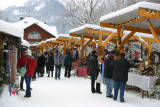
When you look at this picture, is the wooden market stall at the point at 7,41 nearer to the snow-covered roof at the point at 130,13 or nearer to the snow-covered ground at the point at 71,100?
the snow-covered ground at the point at 71,100

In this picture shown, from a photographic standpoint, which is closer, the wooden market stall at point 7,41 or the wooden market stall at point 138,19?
the wooden market stall at point 7,41

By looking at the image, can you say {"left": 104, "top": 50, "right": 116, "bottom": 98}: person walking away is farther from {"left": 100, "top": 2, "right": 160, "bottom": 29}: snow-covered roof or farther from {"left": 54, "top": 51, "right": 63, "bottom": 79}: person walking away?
{"left": 54, "top": 51, "right": 63, "bottom": 79}: person walking away

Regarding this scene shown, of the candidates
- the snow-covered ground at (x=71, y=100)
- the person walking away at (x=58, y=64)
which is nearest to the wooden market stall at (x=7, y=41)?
the snow-covered ground at (x=71, y=100)

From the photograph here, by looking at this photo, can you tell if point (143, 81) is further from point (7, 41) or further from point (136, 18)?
point (7, 41)

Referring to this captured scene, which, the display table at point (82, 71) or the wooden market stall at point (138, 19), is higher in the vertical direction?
the wooden market stall at point (138, 19)

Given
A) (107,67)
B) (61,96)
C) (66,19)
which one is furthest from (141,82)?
(66,19)

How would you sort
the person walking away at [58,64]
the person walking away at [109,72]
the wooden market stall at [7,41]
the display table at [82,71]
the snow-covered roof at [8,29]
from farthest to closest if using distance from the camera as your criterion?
the display table at [82,71] < the person walking away at [58,64] < the person walking away at [109,72] < the wooden market stall at [7,41] < the snow-covered roof at [8,29]

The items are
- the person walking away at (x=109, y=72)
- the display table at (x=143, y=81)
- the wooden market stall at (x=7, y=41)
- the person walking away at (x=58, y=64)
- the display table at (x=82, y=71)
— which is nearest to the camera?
the wooden market stall at (x=7, y=41)

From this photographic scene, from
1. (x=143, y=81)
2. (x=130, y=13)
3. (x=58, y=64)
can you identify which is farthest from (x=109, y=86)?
(x=58, y=64)

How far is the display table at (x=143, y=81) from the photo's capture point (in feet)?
22.7

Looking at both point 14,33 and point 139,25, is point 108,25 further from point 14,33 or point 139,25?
point 14,33

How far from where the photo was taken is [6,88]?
228 inches

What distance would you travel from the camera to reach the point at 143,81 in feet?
23.6

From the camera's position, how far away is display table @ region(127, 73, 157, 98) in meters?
6.91
